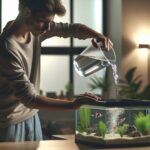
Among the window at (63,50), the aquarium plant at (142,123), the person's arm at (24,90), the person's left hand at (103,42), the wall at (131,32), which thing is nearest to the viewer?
the person's arm at (24,90)

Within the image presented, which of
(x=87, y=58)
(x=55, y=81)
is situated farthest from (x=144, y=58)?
(x=87, y=58)

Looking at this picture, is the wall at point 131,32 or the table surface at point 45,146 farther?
the wall at point 131,32

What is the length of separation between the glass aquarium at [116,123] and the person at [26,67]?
0.07m

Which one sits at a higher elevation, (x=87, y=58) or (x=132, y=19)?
(x=132, y=19)

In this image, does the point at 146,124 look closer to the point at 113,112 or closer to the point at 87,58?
the point at 113,112

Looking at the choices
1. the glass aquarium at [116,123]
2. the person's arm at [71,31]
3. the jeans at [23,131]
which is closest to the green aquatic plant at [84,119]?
the glass aquarium at [116,123]

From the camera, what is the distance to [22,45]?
6.12 ft

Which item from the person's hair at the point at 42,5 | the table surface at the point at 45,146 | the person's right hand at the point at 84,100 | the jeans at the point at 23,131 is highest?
the person's hair at the point at 42,5

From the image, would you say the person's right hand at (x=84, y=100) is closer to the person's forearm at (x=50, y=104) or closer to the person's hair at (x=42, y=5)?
the person's forearm at (x=50, y=104)

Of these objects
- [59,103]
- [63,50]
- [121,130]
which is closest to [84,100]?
[59,103]

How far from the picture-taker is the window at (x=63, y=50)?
22.3 feet

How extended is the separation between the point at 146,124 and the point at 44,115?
4523 millimetres

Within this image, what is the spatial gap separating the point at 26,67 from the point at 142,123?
511 millimetres

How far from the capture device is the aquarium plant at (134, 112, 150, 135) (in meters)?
1.84
